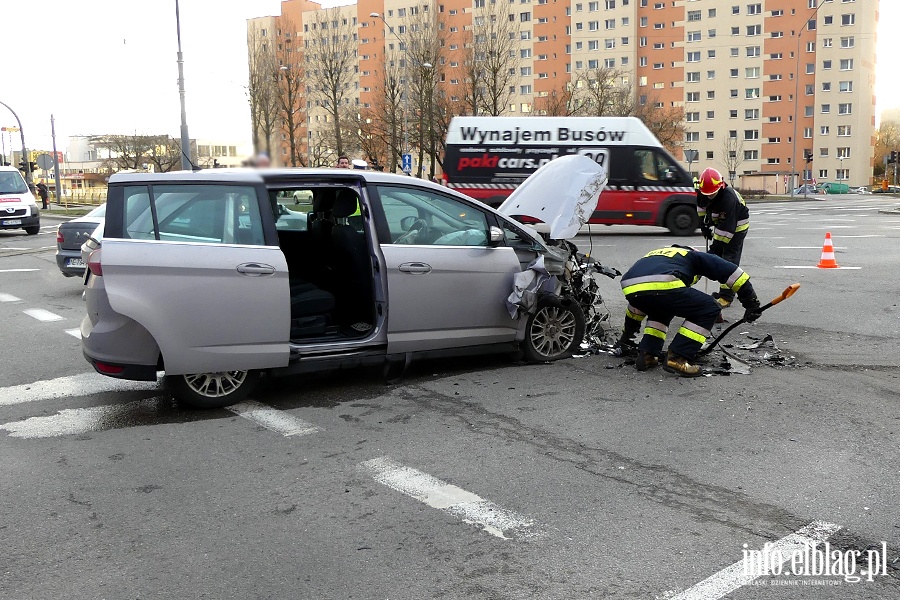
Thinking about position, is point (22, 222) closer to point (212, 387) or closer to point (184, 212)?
point (212, 387)

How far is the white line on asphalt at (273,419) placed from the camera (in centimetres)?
550

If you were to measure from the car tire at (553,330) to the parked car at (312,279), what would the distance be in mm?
12

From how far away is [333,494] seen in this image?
4.37 meters

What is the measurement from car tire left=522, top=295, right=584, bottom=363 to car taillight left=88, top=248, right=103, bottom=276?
3.44m

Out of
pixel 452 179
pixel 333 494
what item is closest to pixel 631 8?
pixel 452 179

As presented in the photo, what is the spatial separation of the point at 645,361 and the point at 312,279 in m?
2.91

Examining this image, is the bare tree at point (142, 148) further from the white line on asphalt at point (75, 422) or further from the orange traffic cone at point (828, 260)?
the orange traffic cone at point (828, 260)

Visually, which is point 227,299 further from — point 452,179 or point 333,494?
point 452,179

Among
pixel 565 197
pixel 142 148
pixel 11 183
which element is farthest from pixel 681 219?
pixel 11 183

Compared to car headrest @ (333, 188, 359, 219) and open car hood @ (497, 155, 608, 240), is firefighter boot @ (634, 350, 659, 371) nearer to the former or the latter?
open car hood @ (497, 155, 608, 240)

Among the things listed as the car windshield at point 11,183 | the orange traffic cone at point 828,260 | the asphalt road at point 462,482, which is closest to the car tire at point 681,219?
the orange traffic cone at point 828,260

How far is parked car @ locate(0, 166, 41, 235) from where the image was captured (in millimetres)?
24297

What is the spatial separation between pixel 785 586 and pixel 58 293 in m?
11.5

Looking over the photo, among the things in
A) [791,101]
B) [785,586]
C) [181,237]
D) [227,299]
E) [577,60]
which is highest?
[577,60]
